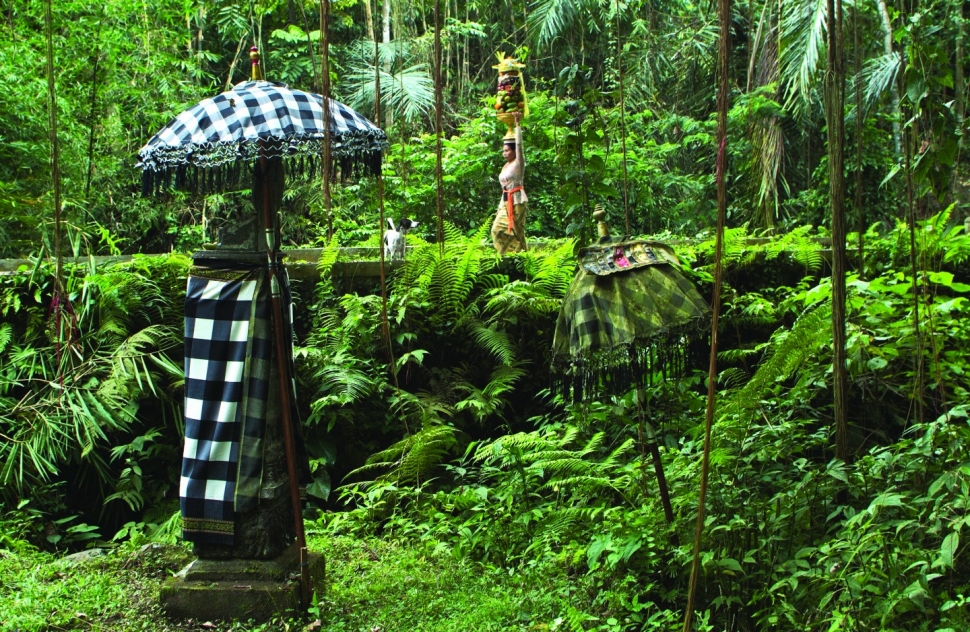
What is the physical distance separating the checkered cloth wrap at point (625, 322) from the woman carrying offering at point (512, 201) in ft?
9.83

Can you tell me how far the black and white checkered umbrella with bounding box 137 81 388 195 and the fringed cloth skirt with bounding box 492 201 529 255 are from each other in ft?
9.88

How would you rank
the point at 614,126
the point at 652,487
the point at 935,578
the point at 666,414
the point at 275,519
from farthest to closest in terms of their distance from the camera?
the point at 614,126, the point at 666,414, the point at 652,487, the point at 275,519, the point at 935,578

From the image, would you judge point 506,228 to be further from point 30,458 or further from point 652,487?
point 30,458

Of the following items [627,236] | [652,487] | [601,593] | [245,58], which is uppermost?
[245,58]

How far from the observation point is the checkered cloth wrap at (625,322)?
3.56 m

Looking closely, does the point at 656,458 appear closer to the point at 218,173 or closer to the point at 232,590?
the point at 232,590

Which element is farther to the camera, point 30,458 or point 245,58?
point 245,58

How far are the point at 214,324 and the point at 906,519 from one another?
9.85 feet

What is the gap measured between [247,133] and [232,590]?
1908 mm

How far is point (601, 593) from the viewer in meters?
3.67

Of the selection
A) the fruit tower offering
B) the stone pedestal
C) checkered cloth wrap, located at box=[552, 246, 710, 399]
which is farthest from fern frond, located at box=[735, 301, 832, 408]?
the fruit tower offering

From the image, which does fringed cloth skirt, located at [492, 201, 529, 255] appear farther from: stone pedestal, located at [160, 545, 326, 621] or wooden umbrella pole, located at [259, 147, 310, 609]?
stone pedestal, located at [160, 545, 326, 621]

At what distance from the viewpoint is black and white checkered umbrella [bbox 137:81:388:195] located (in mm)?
3443

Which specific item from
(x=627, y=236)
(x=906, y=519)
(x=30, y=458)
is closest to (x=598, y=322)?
(x=627, y=236)
